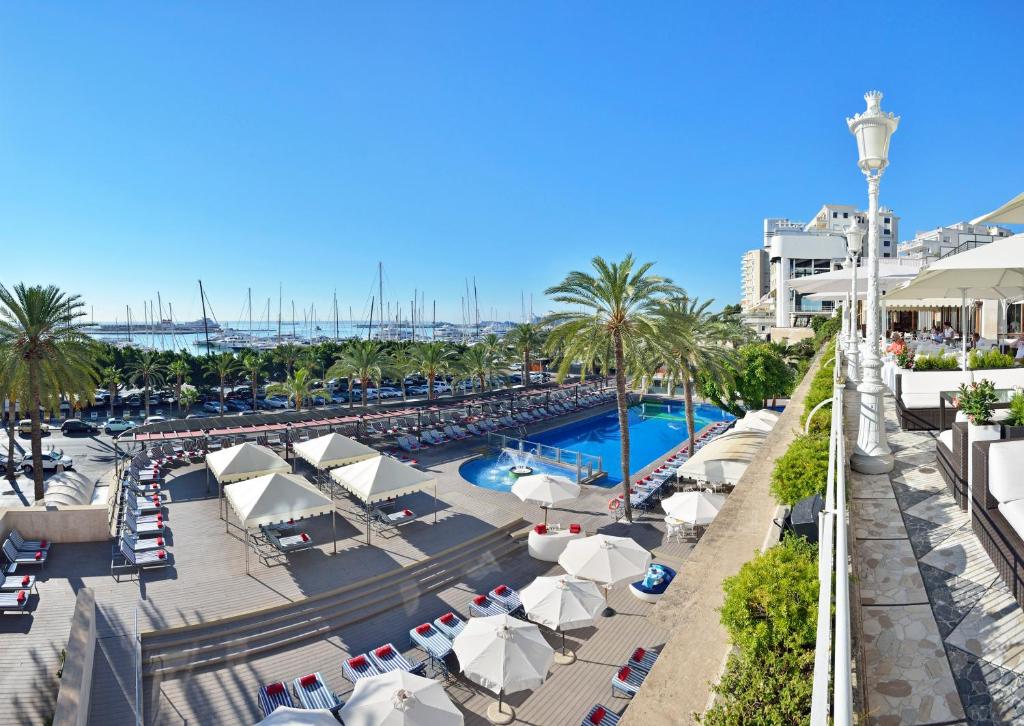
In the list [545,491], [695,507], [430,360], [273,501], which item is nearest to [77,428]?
[430,360]

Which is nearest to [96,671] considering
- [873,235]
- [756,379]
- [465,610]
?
[465,610]

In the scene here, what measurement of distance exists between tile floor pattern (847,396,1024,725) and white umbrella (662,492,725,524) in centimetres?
869

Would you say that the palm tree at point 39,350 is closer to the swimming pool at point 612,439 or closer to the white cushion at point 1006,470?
the swimming pool at point 612,439

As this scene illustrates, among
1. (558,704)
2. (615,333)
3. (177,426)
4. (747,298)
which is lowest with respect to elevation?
(558,704)

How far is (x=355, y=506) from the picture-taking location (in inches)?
736

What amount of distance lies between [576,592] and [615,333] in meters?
9.26

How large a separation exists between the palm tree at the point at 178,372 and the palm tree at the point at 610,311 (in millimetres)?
36887

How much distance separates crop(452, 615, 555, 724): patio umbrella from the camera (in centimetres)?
895

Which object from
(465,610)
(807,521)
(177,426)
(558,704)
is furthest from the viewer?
(177,426)

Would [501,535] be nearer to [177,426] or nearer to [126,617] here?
[126,617]

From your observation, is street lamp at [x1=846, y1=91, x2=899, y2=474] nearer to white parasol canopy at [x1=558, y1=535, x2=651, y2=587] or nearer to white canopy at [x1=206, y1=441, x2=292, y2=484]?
white parasol canopy at [x1=558, y1=535, x2=651, y2=587]

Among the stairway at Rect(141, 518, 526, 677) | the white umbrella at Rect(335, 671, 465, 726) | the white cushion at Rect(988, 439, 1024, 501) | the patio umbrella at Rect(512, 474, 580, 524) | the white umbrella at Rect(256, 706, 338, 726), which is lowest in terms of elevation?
the stairway at Rect(141, 518, 526, 677)

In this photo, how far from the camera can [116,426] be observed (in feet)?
119

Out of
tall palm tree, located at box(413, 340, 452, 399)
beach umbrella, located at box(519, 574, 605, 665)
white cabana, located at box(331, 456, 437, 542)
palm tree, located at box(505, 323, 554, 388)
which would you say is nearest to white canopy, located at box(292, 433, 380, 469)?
white cabana, located at box(331, 456, 437, 542)
